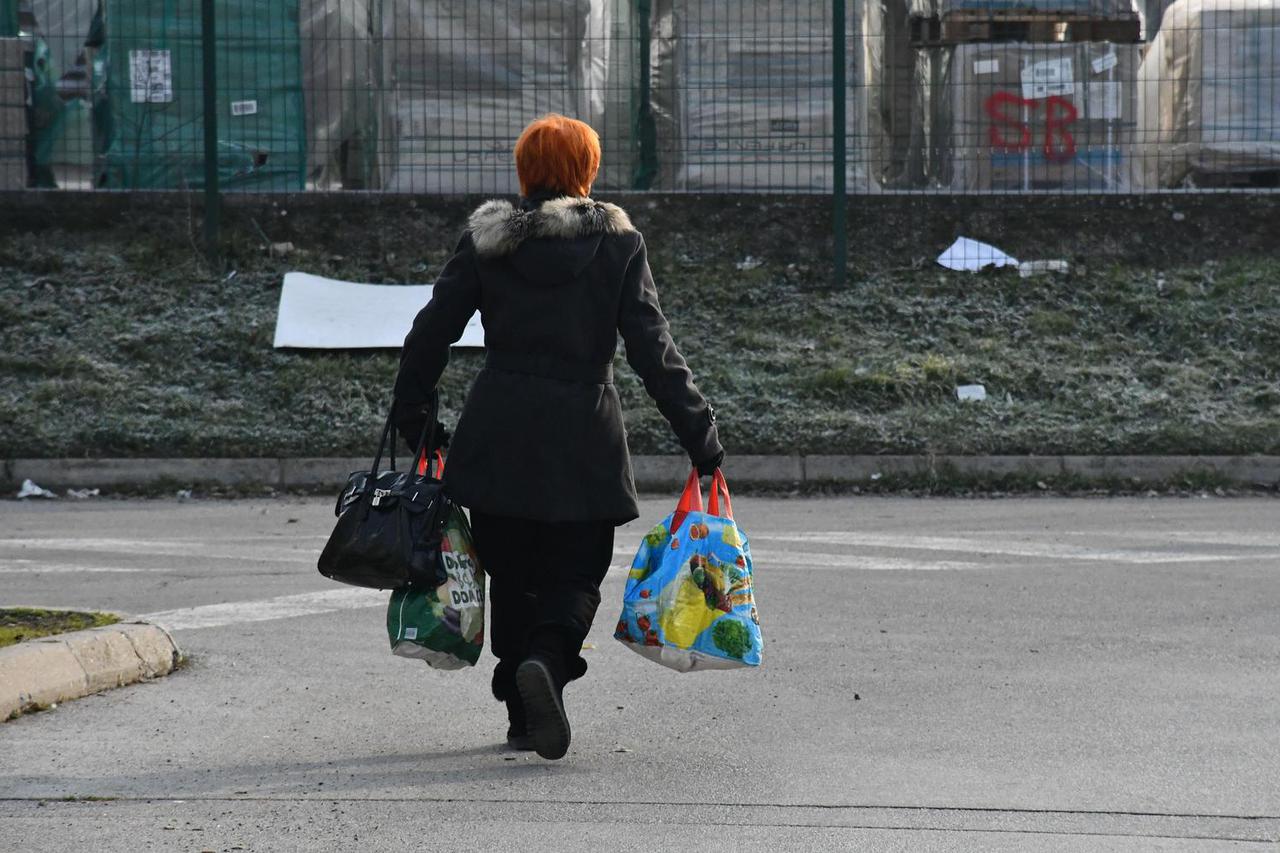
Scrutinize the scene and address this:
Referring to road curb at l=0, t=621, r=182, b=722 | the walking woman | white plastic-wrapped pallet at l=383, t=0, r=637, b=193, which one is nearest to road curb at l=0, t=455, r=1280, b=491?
white plastic-wrapped pallet at l=383, t=0, r=637, b=193

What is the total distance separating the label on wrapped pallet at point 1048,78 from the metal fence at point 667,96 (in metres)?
0.02

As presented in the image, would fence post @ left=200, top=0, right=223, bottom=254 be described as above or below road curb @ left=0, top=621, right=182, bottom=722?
above

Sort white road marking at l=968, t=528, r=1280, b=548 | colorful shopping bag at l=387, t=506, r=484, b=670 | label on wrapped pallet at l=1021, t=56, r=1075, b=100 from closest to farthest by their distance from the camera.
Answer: colorful shopping bag at l=387, t=506, r=484, b=670 < white road marking at l=968, t=528, r=1280, b=548 < label on wrapped pallet at l=1021, t=56, r=1075, b=100

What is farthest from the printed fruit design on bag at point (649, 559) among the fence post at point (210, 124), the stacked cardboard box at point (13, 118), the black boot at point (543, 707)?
the stacked cardboard box at point (13, 118)

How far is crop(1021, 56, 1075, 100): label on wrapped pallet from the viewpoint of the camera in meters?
13.5

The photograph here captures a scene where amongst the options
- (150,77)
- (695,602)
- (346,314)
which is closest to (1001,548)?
(695,602)

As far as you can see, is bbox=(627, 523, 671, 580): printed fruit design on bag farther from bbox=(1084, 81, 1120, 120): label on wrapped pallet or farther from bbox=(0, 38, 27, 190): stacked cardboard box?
bbox=(0, 38, 27, 190): stacked cardboard box

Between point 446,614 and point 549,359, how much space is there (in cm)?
71

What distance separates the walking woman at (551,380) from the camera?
462cm

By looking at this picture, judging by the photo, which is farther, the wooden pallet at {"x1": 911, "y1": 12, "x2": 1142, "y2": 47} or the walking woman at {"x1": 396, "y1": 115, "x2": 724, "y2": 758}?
the wooden pallet at {"x1": 911, "y1": 12, "x2": 1142, "y2": 47}

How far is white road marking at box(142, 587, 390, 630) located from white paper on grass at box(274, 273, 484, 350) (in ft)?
16.5

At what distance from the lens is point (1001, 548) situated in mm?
8422

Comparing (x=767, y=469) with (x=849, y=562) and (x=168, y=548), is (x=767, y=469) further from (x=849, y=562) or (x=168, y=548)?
(x=168, y=548)

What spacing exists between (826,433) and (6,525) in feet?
15.5
